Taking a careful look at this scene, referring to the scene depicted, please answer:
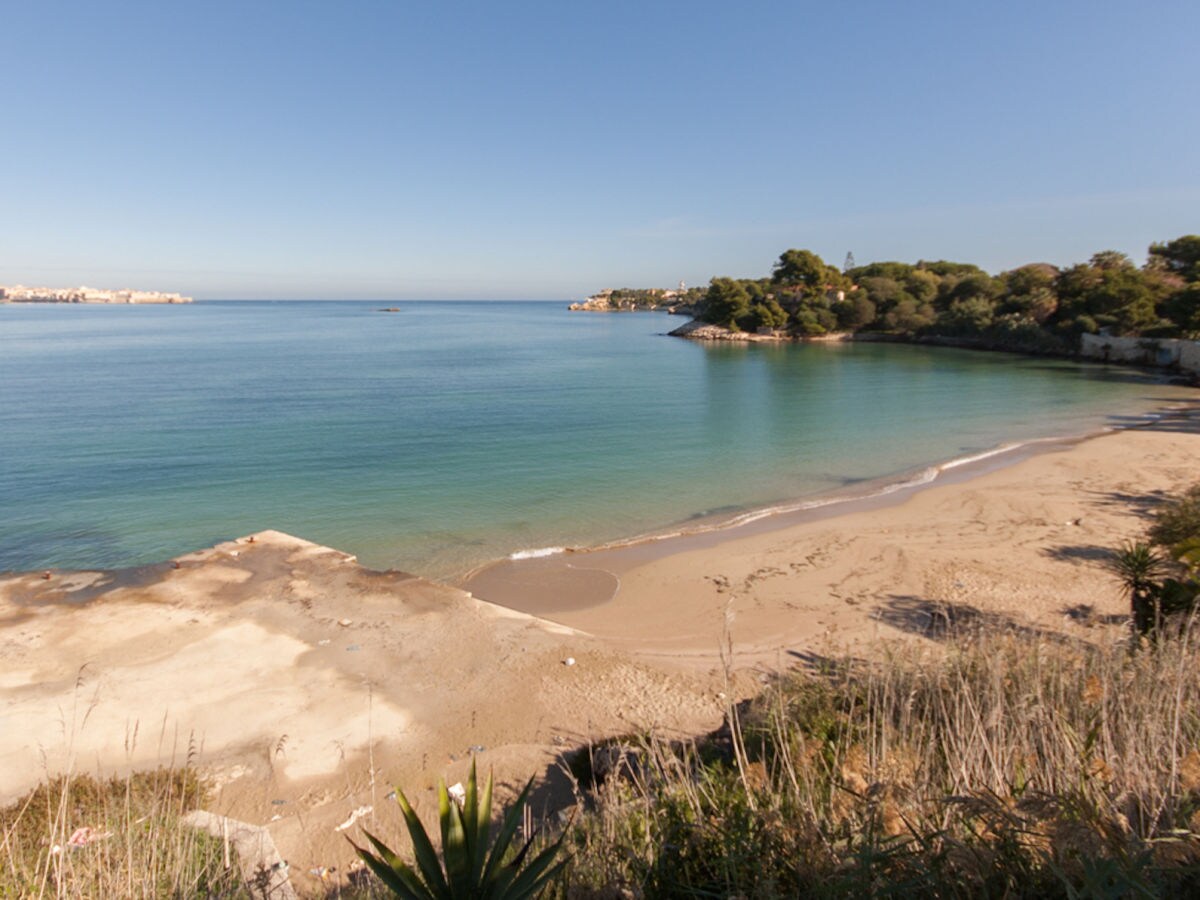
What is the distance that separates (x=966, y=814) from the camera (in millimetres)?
2752

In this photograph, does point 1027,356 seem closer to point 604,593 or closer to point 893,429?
point 893,429

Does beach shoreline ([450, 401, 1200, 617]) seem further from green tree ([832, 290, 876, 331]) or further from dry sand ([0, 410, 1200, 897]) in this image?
green tree ([832, 290, 876, 331])

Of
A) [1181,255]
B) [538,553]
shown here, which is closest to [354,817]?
[538,553]

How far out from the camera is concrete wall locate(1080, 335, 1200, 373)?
138 feet

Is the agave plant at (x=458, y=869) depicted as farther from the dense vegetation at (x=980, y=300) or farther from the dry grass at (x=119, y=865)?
the dense vegetation at (x=980, y=300)

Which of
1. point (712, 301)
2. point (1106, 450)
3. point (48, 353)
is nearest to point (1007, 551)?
point (1106, 450)

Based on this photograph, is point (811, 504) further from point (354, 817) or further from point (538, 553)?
point (354, 817)

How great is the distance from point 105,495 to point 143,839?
1770 centimetres

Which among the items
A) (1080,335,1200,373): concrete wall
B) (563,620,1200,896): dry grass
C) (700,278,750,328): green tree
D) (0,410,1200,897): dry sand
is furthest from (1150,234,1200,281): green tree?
(563,620,1200,896): dry grass

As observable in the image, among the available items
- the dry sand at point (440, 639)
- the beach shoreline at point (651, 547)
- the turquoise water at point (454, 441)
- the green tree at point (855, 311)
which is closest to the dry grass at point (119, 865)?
the dry sand at point (440, 639)

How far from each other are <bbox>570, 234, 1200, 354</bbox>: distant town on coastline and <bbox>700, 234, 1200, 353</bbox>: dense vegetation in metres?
0.10

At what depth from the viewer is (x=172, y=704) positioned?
834 centimetres

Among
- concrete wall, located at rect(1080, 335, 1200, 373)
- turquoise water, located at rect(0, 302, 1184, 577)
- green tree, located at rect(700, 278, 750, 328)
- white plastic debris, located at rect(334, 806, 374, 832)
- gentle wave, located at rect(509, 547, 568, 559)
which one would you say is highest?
green tree, located at rect(700, 278, 750, 328)

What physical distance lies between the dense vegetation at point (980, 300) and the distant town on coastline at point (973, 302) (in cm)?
10
